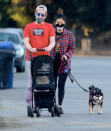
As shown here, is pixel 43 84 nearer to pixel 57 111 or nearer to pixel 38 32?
pixel 57 111

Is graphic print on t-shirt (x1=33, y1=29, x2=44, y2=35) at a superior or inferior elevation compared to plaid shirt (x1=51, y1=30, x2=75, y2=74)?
superior

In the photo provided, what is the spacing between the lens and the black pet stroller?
13.0 meters

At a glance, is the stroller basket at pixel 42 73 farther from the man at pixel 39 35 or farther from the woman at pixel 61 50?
the woman at pixel 61 50

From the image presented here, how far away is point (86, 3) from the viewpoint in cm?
6197

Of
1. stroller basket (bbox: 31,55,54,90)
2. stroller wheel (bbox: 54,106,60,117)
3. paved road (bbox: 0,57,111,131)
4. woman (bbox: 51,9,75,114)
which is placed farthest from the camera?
woman (bbox: 51,9,75,114)

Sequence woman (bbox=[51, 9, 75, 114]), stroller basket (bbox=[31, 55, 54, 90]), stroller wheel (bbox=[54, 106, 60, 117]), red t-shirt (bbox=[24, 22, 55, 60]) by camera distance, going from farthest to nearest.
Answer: woman (bbox=[51, 9, 75, 114])
stroller wheel (bbox=[54, 106, 60, 117])
red t-shirt (bbox=[24, 22, 55, 60])
stroller basket (bbox=[31, 55, 54, 90])

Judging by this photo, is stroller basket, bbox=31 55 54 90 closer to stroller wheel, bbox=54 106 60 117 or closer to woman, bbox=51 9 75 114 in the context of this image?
stroller wheel, bbox=54 106 60 117

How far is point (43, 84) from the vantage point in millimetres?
13102

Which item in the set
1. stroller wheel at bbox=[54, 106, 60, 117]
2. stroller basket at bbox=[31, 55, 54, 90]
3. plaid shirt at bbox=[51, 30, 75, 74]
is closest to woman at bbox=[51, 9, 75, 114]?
plaid shirt at bbox=[51, 30, 75, 74]

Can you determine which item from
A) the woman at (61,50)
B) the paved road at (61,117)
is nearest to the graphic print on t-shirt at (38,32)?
the woman at (61,50)

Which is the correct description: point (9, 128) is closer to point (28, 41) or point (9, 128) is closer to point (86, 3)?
point (28, 41)

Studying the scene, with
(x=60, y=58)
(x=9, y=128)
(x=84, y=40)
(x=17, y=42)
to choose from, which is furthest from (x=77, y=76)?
(x=84, y=40)

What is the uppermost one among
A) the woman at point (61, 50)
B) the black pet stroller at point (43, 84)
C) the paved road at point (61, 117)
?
the woman at point (61, 50)

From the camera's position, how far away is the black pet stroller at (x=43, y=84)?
13.0m
